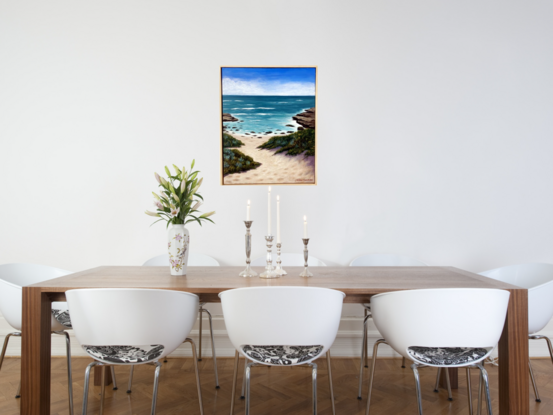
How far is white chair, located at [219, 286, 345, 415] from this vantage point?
1486 millimetres

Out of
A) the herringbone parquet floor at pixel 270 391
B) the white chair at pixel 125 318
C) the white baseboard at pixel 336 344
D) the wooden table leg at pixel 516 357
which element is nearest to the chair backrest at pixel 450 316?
the wooden table leg at pixel 516 357

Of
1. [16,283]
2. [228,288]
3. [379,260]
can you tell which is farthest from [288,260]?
[16,283]

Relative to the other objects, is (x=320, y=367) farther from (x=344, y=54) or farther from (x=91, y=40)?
(x=91, y=40)

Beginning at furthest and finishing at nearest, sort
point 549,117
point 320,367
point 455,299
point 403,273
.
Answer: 1. point 549,117
2. point 320,367
3. point 403,273
4. point 455,299

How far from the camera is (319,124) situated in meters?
2.98

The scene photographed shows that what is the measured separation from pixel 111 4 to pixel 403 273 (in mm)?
2838

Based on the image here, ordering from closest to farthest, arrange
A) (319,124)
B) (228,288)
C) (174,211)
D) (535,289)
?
(228,288) → (535,289) → (174,211) → (319,124)

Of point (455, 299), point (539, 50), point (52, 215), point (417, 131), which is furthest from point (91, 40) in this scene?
point (539, 50)

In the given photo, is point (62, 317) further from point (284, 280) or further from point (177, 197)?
point (284, 280)

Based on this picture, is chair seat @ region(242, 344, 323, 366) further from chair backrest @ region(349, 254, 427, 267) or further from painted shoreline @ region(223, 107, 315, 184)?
painted shoreline @ region(223, 107, 315, 184)

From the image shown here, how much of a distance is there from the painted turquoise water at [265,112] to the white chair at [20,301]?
5.32ft

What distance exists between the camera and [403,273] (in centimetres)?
215

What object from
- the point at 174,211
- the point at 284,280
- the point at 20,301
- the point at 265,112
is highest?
the point at 265,112

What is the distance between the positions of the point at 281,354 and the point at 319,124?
→ 1863 mm
